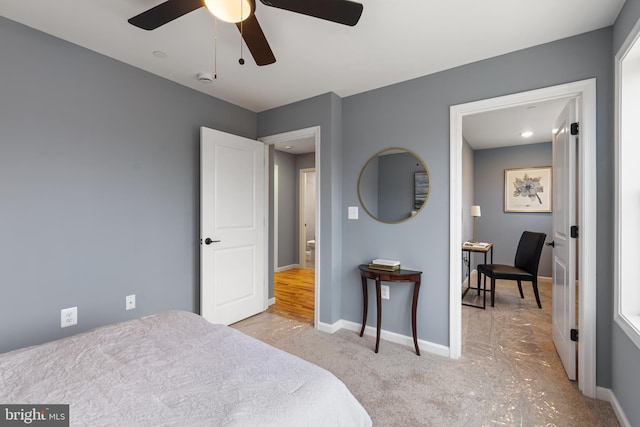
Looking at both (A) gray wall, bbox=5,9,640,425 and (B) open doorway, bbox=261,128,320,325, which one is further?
(B) open doorway, bbox=261,128,320,325

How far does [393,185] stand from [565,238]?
1356 millimetres

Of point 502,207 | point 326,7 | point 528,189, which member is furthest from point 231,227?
point 528,189

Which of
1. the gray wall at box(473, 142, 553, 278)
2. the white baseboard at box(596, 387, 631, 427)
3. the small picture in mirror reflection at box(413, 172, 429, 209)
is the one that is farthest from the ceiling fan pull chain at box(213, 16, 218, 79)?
the gray wall at box(473, 142, 553, 278)

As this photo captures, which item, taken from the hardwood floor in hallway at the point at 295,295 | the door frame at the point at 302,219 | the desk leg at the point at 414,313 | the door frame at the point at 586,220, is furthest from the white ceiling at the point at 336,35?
the door frame at the point at 302,219

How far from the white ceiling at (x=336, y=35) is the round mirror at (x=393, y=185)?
73 centimetres

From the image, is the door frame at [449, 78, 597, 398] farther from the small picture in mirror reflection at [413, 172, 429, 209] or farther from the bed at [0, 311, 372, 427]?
the bed at [0, 311, 372, 427]

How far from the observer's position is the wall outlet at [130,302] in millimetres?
2409

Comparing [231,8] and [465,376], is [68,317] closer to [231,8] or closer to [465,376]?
[231,8]

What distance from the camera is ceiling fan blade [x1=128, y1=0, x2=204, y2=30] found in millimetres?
1339

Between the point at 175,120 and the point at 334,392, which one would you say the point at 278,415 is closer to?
the point at 334,392

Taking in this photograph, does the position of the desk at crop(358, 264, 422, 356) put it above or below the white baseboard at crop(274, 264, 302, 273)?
above

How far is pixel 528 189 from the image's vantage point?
516 centimetres

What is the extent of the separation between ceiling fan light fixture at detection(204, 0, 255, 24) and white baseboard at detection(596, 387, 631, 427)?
112 inches

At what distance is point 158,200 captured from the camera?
2631 mm
